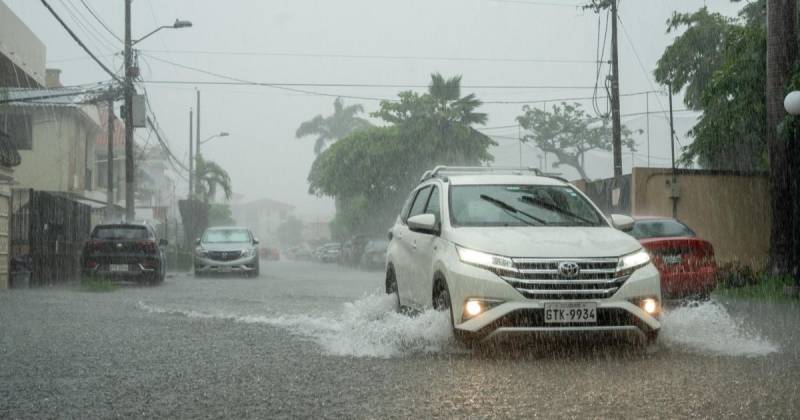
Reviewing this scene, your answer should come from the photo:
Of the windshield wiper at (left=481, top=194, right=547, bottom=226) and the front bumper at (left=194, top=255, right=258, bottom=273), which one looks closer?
the windshield wiper at (left=481, top=194, right=547, bottom=226)

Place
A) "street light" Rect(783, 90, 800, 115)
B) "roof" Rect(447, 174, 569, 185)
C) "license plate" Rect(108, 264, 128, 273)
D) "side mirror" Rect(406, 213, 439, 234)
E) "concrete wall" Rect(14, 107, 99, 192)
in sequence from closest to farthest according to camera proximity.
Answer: "side mirror" Rect(406, 213, 439, 234), "roof" Rect(447, 174, 569, 185), "street light" Rect(783, 90, 800, 115), "license plate" Rect(108, 264, 128, 273), "concrete wall" Rect(14, 107, 99, 192)

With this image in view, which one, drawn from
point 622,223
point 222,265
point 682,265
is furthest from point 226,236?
point 622,223

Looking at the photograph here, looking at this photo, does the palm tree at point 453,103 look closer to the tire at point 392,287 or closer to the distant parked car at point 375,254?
the distant parked car at point 375,254

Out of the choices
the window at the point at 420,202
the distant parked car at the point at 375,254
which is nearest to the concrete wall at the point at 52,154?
the distant parked car at the point at 375,254

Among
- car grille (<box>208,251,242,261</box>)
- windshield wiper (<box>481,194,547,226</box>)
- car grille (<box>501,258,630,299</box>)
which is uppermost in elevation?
windshield wiper (<box>481,194,547,226</box>)

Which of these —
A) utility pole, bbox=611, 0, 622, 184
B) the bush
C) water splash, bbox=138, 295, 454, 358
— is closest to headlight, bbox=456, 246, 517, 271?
water splash, bbox=138, 295, 454, 358

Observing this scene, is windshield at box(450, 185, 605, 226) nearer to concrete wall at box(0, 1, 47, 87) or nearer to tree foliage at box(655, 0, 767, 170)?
tree foliage at box(655, 0, 767, 170)

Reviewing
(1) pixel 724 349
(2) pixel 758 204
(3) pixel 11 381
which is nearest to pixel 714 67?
(2) pixel 758 204

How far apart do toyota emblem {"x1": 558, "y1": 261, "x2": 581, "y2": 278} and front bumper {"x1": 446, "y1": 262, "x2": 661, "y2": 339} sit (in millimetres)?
196

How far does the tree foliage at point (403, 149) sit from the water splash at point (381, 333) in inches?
1298

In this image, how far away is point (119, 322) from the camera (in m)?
11.0

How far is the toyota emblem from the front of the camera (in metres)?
7.02

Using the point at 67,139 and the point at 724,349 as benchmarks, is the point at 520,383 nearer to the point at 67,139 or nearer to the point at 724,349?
the point at 724,349

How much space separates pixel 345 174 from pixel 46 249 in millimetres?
28303
